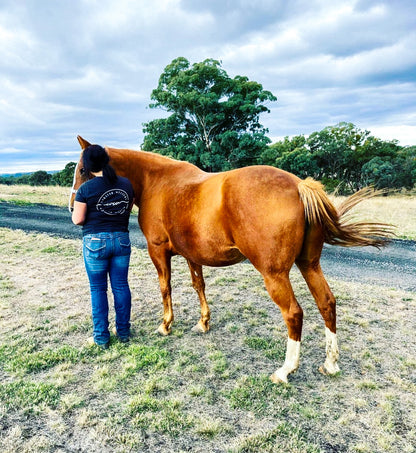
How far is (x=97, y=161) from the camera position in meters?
3.19

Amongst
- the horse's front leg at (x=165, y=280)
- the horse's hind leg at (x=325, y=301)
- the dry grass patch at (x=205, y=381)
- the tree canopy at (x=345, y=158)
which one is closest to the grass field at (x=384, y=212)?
the dry grass patch at (x=205, y=381)

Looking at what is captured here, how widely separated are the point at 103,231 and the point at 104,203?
1.04 feet

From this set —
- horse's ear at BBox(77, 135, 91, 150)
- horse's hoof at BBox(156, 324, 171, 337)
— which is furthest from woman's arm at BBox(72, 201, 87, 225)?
horse's hoof at BBox(156, 324, 171, 337)

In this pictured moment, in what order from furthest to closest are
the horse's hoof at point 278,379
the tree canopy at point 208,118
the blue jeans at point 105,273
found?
the tree canopy at point 208,118
the blue jeans at point 105,273
the horse's hoof at point 278,379

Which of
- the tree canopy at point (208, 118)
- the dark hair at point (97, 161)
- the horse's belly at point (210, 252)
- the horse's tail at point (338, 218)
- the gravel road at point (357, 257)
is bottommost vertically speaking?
the gravel road at point (357, 257)

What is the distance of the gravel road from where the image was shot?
6.31 meters

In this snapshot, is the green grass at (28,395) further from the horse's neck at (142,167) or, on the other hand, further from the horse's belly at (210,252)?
the horse's neck at (142,167)

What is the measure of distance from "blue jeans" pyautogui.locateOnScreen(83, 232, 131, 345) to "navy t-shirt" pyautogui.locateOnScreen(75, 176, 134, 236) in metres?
0.10

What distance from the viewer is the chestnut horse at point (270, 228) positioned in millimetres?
2738

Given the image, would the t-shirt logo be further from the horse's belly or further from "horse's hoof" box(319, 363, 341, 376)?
"horse's hoof" box(319, 363, 341, 376)

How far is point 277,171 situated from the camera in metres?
2.95

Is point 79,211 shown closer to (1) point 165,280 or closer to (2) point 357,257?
(1) point 165,280

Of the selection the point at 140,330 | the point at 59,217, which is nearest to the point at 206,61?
the point at 59,217

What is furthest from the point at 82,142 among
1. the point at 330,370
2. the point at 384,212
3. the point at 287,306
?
the point at 384,212
